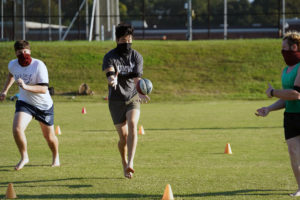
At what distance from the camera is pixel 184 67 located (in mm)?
30750

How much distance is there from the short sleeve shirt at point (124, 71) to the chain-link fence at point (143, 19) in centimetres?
2991

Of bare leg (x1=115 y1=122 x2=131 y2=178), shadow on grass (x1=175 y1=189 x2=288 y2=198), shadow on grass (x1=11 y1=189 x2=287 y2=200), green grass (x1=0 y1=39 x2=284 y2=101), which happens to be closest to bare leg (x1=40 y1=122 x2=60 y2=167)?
bare leg (x1=115 y1=122 x2=131 y2=178)

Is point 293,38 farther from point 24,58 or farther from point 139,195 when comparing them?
point 24,58

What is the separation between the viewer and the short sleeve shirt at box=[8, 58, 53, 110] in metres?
8.87

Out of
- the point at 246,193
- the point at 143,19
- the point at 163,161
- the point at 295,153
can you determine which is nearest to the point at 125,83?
the point at 163,161

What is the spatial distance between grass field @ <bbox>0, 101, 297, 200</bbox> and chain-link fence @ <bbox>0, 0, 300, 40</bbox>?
22.4 metres

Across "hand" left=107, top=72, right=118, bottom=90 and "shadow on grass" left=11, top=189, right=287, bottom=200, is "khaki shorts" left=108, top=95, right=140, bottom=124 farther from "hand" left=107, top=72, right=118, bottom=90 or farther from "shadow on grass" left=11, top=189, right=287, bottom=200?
"shadow on grass" left=11, top=189, right=287, bottom=200

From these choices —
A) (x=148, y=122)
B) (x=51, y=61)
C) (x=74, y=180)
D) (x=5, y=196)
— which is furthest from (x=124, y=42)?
(x=51, y=61)

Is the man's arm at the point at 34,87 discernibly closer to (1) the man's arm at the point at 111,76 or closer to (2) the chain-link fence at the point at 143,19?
(1) the man's arm at the point at 111,76

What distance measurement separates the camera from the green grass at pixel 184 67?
1094 inches

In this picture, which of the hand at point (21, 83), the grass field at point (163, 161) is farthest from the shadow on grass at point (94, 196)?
the hand at point (21, 83)

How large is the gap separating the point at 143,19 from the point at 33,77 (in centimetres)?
3218

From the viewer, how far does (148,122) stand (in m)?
17.5

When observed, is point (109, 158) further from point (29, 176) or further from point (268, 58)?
point (268, 58)
